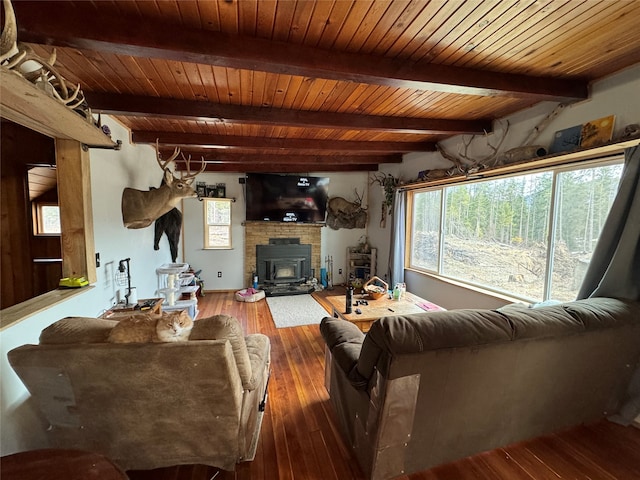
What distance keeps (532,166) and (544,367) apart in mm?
1934

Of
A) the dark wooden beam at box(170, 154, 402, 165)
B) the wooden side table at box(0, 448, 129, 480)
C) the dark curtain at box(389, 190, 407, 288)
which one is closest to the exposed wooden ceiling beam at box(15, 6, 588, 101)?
the wooden side table at box(0, 448, 129, 480)

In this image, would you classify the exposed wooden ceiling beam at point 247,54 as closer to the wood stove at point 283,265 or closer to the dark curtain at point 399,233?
the dark curtain at point 399,233

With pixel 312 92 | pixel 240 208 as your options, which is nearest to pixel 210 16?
pixel 312 92

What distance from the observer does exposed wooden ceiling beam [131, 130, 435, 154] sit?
316cm

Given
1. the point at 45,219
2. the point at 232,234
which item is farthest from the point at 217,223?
the point at 45,219

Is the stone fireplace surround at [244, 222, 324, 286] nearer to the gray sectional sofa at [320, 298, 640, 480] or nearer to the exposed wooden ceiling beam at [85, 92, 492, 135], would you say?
the exposed wooden ceiling beam at [85, 92, 492, 135]

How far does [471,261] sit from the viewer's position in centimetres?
340

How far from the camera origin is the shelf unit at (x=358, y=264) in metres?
5.75

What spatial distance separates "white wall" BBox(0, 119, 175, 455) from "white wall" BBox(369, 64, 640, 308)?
12.4 ft

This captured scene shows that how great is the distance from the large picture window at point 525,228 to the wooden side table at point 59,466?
131 inches

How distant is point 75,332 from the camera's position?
1209mm

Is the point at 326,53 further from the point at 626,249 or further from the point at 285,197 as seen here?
the point at 285,197

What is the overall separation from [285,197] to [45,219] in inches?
125

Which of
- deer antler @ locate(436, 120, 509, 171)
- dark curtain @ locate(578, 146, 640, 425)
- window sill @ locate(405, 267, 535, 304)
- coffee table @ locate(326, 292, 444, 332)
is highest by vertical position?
deer antler @ locate(436, 120, 509, 171)
